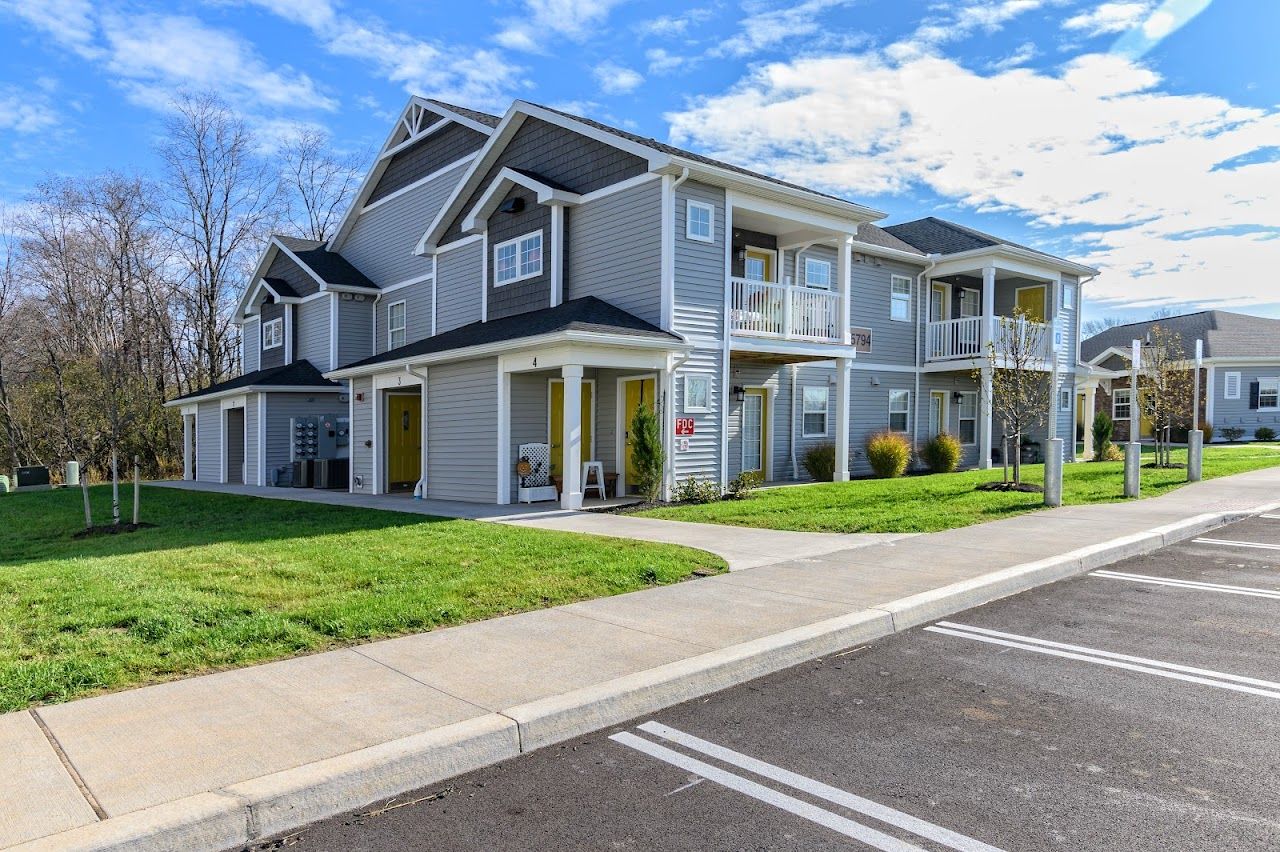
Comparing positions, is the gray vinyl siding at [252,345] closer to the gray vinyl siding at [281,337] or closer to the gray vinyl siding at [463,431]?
the gray vinyl siding at [281,337]

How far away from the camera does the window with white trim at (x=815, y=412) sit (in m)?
20.0

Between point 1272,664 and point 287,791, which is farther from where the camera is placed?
point 1272,664

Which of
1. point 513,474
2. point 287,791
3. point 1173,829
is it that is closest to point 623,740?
point 287,791

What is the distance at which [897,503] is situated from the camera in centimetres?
1368

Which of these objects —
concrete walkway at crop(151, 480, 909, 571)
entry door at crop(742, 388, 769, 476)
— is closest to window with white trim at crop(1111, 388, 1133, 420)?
entry door at crop(742, 388, 769, 476)

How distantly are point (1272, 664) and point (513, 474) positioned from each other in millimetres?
11790

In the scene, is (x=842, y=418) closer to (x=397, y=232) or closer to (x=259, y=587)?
(x=259, y=587)

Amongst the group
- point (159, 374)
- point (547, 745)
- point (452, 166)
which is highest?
point (452, 166)

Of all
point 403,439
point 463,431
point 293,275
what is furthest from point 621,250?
point 293,275

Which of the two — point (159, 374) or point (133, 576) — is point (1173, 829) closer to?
point (133, 576)

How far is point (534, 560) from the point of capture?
8.60 metres

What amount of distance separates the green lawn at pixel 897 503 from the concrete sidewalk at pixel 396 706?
365 centimetres

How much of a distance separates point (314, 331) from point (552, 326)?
1399cm

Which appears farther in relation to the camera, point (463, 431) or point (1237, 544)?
point (463, 431)
